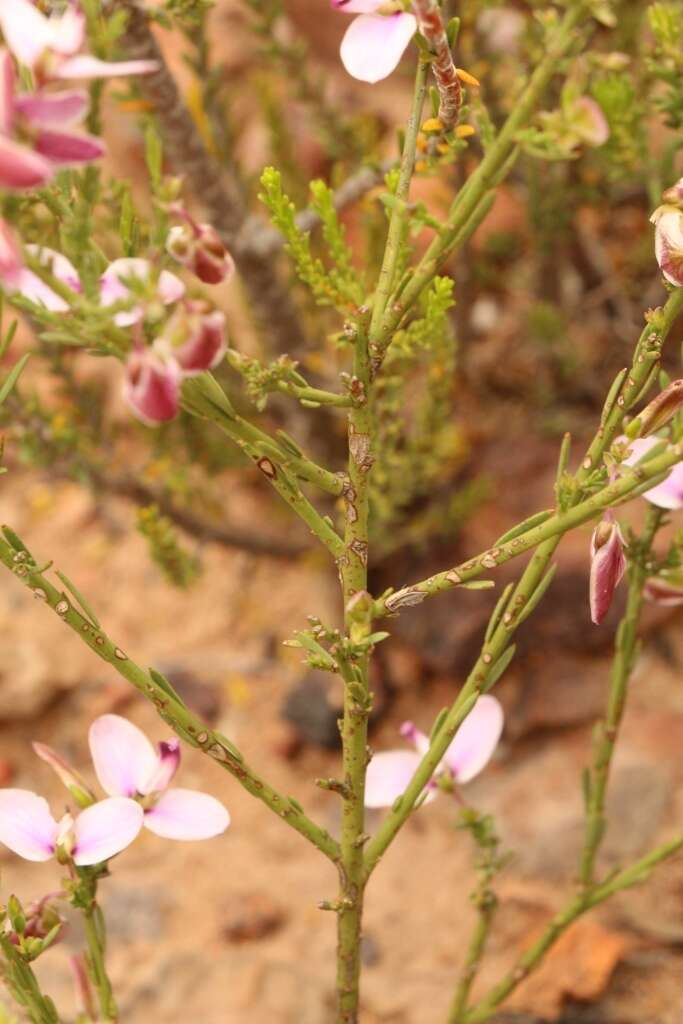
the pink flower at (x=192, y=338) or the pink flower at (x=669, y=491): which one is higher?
the pink flower at (x=669, y=491)

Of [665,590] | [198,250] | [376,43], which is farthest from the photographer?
[665,590]

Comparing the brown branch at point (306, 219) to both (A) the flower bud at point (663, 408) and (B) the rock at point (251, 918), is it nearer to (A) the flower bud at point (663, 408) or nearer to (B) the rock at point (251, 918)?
(A) the flower bud at point (663, 408)

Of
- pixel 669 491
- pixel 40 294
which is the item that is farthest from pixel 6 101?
pixel 669 491

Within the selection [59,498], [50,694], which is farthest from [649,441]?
[59,498]

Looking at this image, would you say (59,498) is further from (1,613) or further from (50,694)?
(50,694)

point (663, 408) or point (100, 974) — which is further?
point (100, 974)

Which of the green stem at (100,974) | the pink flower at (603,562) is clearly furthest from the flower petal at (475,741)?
the green stem at (100,974)

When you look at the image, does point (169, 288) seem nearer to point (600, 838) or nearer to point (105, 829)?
point (105, 829)
